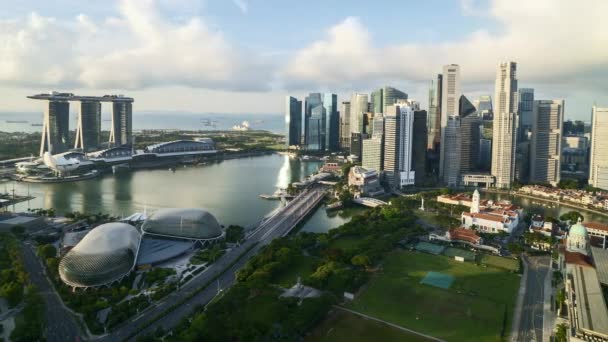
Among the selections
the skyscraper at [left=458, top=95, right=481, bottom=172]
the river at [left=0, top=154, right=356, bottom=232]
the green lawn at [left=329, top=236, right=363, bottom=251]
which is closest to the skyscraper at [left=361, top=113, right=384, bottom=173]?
the skyscraper at [left=458, top=95, right=481, bottom=172]

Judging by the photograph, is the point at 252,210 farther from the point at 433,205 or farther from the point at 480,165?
the point at 480,165

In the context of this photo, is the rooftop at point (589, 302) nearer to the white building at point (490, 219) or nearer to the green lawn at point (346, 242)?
the white building at point (490, 219)

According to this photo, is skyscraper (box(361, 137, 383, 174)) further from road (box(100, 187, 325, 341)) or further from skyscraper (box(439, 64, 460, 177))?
road (box(100, 187, 325, 341))

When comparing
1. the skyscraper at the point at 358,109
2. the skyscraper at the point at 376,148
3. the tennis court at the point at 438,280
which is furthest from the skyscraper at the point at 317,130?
the tennis court at the point at 438,280

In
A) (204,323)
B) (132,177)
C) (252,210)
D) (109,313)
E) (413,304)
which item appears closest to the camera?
(204,323)

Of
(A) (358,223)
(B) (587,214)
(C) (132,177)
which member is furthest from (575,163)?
(C) (132,177)

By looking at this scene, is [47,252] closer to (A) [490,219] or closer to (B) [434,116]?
(A) [490,219]
